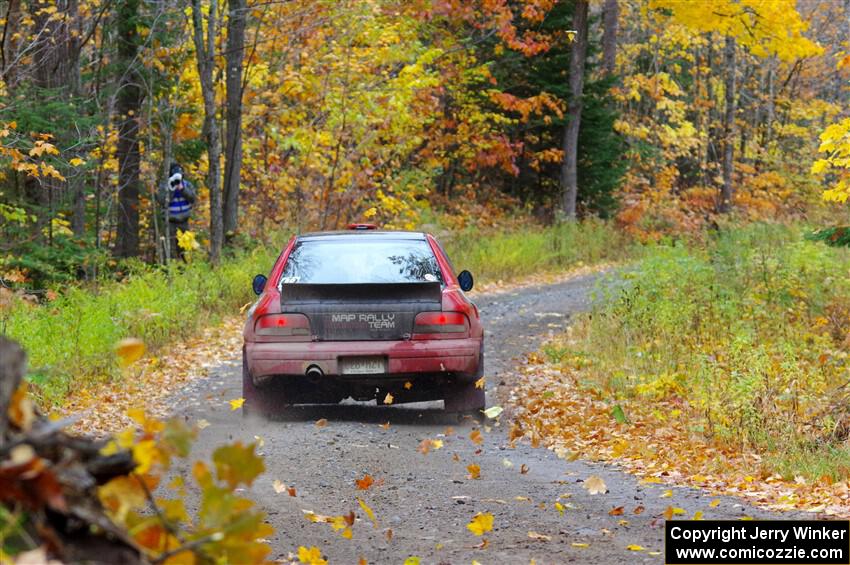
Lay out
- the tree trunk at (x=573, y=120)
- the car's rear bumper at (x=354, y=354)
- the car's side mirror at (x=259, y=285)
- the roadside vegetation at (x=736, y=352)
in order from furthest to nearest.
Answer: the tree trunk at (x=573, y=120) → the car's side mirror at (x=259, y=285) → the car's rear bumper at (x=354, y=354) → the roadside vegetation at (x=736, y=352)

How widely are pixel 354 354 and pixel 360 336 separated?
18 centimetres

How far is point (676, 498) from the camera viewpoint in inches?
293

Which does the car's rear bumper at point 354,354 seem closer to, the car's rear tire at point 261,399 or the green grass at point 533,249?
the car's rear tire at point 261,399

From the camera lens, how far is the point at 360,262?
390 inches

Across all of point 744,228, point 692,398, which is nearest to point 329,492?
point 692,398

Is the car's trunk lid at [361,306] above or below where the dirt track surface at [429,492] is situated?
above

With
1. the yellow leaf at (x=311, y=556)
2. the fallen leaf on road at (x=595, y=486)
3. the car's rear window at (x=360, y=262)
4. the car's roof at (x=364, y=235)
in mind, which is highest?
the car's roof at (x=364, y=235)

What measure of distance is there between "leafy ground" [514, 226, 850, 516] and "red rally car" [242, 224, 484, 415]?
1169 millimetres

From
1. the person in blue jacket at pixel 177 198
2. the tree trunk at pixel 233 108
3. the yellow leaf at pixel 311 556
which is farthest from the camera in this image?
the tree trunk at pixel 233 108

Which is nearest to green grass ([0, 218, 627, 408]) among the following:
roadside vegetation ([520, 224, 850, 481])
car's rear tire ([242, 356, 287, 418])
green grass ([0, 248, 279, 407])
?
green grass ([0, 248, 279, 407])

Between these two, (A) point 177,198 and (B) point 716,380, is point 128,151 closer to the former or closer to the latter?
(A) point 177,198

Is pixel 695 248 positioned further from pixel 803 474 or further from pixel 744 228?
pixel 803 474

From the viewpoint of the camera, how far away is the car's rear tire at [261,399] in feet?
31.9

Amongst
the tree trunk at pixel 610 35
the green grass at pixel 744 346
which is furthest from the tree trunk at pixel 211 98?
the tree trunk at pixel 610 35
